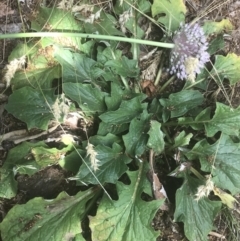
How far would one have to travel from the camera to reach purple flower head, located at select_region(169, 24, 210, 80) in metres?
1.82

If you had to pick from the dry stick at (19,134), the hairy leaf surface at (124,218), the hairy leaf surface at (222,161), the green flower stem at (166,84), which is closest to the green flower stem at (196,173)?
the hairy leaf surface at (222,161)

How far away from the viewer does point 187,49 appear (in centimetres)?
183

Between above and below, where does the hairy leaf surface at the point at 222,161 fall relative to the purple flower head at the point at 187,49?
below

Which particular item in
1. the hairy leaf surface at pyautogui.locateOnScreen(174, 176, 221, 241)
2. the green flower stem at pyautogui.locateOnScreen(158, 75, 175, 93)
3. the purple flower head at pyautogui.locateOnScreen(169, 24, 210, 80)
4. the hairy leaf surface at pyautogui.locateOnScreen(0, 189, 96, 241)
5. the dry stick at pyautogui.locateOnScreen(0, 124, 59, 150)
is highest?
the purple flower head at pyautogui.locateOnScreen(169, 24, 210, 80)

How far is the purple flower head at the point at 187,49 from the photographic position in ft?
5.98

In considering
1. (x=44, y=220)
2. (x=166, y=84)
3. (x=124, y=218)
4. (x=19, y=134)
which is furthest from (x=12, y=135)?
→ (x=166, y=84)

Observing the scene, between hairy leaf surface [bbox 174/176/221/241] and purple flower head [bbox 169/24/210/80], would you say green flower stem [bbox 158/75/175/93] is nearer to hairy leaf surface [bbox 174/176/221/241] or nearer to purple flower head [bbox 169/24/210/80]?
purple flower head [bbox 169/24/210/80]

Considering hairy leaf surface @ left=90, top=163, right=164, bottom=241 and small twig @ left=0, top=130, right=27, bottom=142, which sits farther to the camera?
small twig @ left=0, top=130, right=27, bottom=142

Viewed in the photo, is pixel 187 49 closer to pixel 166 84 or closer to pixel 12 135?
pixel 166 84

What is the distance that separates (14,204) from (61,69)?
550mm

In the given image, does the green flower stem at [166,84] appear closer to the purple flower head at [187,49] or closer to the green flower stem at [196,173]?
the purple flower head at [187,49]

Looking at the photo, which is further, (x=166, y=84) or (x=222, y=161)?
(x=166, y=84)

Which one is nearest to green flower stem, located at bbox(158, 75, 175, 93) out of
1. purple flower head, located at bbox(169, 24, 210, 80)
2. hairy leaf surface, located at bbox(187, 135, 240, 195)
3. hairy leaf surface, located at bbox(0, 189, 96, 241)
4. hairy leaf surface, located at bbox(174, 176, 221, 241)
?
purple flower head, located at bbox(169, 24, 210, 80)

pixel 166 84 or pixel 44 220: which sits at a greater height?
pixel 166 84
